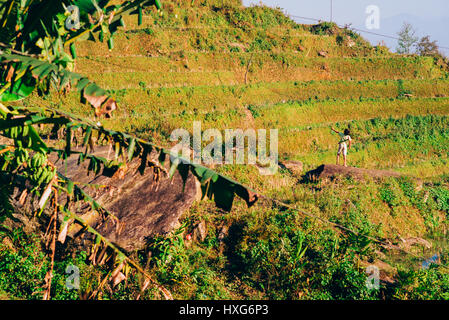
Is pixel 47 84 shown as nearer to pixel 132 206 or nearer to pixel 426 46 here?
pixel 132 206

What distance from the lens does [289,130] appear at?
Result: 14000 mm

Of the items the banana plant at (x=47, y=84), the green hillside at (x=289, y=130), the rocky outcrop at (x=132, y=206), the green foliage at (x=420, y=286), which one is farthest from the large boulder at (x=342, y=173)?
the banana plant at (x=47, y=84)

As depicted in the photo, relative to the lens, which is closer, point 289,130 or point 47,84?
point 47,84

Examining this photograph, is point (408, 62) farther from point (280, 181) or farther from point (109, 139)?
point (109, 139)

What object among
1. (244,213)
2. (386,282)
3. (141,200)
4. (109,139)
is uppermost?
(109,139)

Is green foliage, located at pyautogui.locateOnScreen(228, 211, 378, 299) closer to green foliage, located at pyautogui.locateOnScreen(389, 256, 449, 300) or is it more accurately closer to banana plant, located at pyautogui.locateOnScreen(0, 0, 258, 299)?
green foliage, located at pyautogui.locateOnScreen(389, 256, 449, 300)

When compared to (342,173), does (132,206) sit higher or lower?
higher

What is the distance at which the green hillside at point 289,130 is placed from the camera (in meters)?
6.20

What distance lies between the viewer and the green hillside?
6.20 metres

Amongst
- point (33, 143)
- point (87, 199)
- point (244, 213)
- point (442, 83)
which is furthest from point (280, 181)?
point (442, 83)

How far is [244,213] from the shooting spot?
782 cm

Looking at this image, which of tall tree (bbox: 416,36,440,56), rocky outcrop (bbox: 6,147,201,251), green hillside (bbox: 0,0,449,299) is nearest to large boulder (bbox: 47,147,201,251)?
rocky outcrop (bbox: 6,147,201,251)

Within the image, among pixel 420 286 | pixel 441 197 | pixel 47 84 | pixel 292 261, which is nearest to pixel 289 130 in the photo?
pixel 441 197

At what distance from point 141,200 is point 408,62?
17.3 meters
